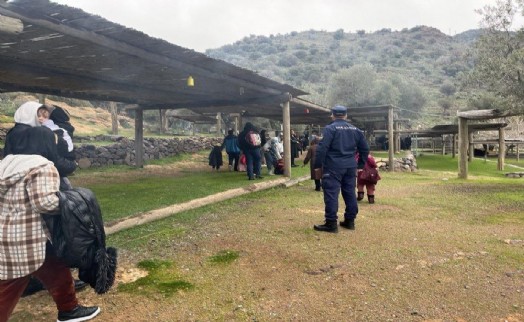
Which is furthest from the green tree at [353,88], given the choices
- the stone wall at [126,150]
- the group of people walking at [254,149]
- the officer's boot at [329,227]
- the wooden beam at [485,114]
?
the officer's boot at [329,227]

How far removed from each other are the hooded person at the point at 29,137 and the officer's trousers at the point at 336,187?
356 centimetres

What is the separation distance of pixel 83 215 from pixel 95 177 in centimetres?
1039

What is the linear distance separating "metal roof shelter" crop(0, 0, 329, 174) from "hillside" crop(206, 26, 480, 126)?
28872 mm

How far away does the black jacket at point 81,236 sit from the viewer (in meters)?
2.47

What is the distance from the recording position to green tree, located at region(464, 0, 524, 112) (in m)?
9.05

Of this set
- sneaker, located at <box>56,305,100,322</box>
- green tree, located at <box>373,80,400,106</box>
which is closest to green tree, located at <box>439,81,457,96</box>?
green tree, located at <box>373,80,400,106</box>

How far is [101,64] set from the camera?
292 inches

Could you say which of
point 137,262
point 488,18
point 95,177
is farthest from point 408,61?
point 137,262

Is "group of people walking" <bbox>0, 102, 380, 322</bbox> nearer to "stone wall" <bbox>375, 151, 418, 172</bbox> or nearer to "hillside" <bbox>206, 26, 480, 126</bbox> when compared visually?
"stone wall" <bbox>375, 151, 418, 172</bbox>

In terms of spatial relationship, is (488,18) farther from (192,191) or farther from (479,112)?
(192,191)

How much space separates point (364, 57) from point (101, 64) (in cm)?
8063

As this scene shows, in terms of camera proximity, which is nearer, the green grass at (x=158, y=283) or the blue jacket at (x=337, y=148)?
the green grass at (x=158, y=283)

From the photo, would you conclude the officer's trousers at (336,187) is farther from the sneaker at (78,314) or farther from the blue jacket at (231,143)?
the blue jacket at (231,143)

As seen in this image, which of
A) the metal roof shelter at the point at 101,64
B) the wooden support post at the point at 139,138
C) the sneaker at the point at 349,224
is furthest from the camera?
the wooden support post at the point at 139,138
